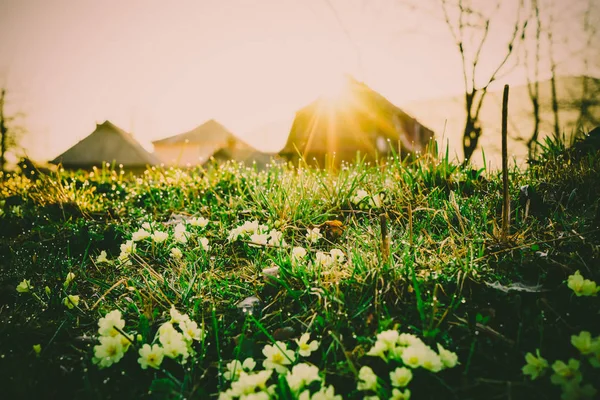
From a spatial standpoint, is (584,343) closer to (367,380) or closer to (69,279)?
(367,380)

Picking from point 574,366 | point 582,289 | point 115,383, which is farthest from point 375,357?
point 115,383

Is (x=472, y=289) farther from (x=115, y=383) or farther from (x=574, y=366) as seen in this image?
(x=115, y=383)

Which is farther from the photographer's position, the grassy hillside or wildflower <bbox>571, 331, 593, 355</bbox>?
the grassy hillside

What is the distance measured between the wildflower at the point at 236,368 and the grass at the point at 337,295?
0.05 metres

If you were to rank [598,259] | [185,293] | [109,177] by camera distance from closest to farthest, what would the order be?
[598,259], [185,293], [109,177]

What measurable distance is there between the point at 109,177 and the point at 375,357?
15.9ft

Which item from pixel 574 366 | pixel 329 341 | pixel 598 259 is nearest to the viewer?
pixel 574 366

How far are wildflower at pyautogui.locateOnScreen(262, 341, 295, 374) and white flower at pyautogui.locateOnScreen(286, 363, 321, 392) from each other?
0.11 metres

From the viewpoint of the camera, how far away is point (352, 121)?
18828mm

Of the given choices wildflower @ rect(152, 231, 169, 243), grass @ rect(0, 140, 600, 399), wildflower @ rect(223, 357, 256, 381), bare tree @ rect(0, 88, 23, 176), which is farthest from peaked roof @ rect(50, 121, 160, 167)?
wildflower @ rect(223, 357, 256, 381)

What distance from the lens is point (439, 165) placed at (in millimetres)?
2982

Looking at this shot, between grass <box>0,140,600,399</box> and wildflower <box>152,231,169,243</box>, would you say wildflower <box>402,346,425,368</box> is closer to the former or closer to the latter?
grass <box>0,140,600,399</box>

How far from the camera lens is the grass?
111 cm

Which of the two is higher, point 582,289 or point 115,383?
point 582,289
